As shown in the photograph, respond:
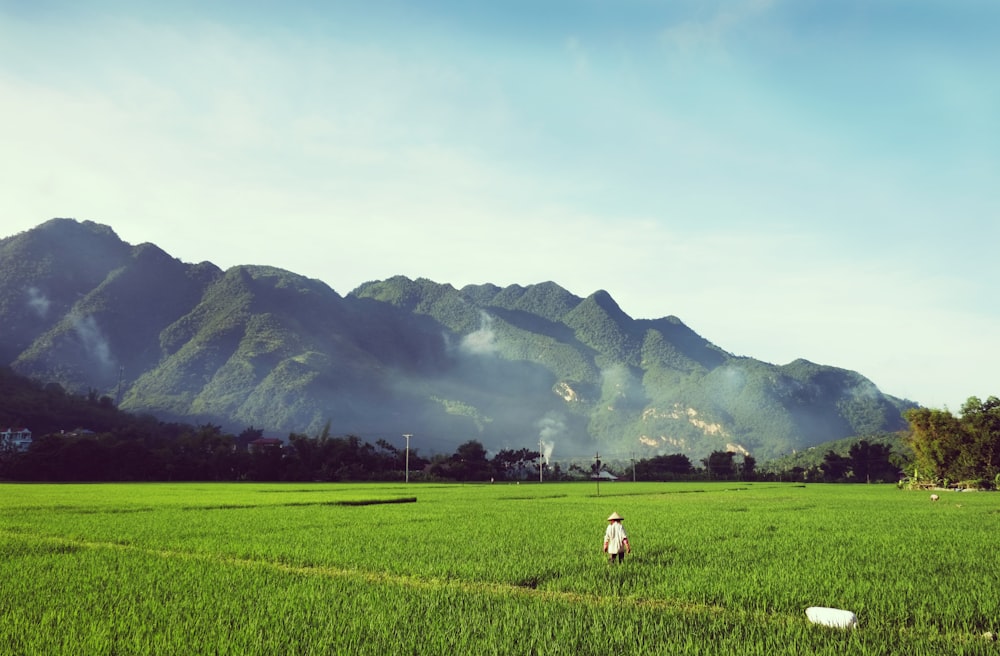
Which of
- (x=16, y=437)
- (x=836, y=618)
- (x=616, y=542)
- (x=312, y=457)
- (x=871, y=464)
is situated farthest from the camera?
(x=871, y=464)

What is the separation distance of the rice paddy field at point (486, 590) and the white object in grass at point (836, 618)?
0.20 meters

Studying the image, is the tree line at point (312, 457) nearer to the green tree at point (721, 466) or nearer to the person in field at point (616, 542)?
the green tree at point (721, 466)

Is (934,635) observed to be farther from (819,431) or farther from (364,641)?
(819,431)

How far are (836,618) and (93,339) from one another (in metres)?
187

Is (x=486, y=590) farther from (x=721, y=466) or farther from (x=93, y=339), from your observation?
(x=93, y=339)

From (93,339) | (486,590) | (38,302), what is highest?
(38,302)

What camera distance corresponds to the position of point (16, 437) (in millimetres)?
80500

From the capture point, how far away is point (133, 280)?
625 feet

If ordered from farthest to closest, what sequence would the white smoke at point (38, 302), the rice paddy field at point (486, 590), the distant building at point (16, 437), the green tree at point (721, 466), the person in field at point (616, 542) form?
1. the white smoke at point (38, 302)
2. the green tree at point (721, 466)
3. the distant building at point (16, 437)
4. the person in field at point (616, 542)
5. the rice paddy field at point (486, 590)

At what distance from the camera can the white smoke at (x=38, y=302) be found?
550ft

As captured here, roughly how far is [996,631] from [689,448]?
172 m

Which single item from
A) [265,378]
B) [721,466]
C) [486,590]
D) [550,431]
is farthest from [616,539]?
[550,431]

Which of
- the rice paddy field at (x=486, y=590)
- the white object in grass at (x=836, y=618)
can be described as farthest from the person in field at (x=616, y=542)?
the white object in grass at (x=836, y=618)

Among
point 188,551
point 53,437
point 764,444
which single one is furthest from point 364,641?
point 764,444
